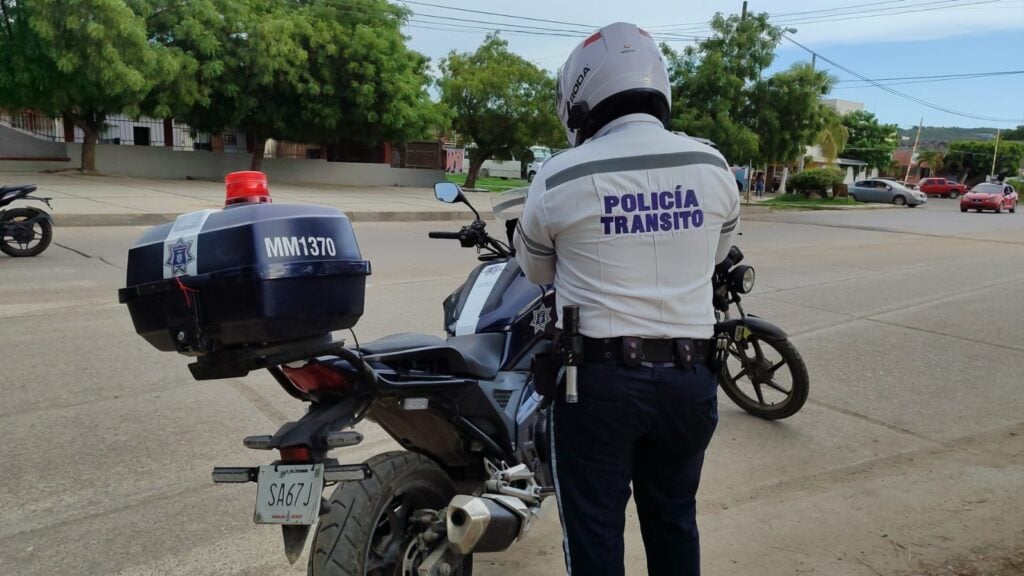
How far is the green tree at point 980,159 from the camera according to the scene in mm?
70000

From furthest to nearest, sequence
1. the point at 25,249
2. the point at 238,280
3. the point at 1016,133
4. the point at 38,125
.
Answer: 1. the point at 1016,133
2. the point at 38,125
3. the point at 25,249
4. the point at 238,280

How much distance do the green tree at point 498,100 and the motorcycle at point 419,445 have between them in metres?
26.4

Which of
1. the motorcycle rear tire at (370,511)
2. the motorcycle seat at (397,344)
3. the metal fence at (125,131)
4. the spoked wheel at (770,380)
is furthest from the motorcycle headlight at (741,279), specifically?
the metal fence at (125,131)

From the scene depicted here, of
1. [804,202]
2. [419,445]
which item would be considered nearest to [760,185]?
[804,202]

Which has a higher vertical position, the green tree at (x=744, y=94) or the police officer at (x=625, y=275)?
Answer: the green tree at (x=744, y=94)

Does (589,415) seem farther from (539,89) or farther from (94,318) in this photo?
(539,89)

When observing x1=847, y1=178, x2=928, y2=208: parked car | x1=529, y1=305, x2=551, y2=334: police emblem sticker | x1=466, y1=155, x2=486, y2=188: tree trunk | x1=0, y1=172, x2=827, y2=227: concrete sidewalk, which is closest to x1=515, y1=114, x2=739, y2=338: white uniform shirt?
x1=529, y1=305, x2=551, y2=334: police emblem sticker

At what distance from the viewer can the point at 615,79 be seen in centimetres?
211

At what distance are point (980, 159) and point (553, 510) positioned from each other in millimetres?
81698

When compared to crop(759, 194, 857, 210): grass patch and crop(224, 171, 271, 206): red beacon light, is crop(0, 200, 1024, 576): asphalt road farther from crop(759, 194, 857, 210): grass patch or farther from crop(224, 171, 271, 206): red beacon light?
crop(759, 194, 857, 210): grass patch

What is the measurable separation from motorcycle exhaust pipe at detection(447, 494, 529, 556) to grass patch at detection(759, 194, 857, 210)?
104 ft

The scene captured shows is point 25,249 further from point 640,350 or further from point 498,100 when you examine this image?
point 498,100

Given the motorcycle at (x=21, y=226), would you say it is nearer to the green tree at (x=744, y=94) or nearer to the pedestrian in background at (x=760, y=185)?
the green tree at (x=744, y=94)

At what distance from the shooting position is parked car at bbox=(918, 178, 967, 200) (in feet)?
171
